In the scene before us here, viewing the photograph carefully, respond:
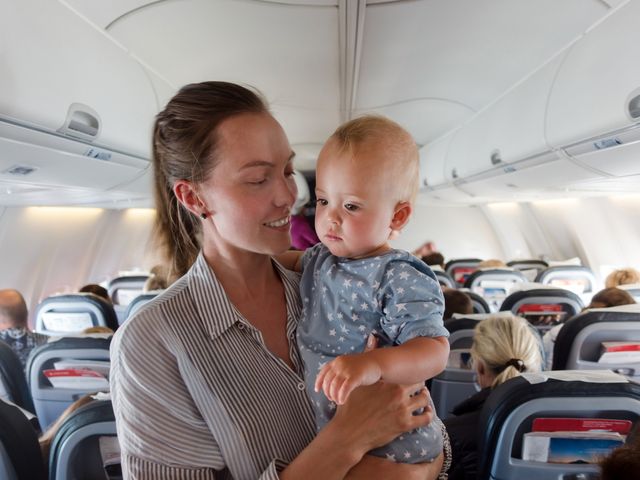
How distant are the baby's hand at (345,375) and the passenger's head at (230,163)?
44cm

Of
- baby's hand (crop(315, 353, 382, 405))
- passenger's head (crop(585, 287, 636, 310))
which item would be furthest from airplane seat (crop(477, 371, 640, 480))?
passenger's head (crop(585, 287, 636, 310))

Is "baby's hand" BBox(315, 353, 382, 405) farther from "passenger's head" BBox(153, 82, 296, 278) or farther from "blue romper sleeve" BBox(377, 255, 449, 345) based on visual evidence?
"passenger's head" BBox(153, 82, 296, 278)

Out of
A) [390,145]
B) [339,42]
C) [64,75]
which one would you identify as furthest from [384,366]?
[339,42]

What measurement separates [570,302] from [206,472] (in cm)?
396

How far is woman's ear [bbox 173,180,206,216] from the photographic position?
4.69 feet

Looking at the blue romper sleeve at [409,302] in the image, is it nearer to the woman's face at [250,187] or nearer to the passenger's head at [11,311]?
the woman's face at [250,187]

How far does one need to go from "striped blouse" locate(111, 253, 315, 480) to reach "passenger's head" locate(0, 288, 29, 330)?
409cm

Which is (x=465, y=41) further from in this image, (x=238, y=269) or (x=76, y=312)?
(x=76, y=312)

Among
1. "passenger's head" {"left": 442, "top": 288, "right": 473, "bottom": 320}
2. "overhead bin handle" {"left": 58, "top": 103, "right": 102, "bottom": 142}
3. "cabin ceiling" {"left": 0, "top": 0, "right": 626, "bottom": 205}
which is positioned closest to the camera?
"overhead bin handle" {"left": 58, "top": 103, "right": 102, "bottom": 142}

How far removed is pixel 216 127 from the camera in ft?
4.49

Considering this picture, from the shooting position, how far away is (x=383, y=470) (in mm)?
1271

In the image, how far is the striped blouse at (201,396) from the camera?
3.78 ft

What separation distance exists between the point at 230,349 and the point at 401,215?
2.20 ft

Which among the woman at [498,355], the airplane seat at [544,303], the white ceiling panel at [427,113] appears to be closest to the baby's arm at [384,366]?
the woman at [498,355]
